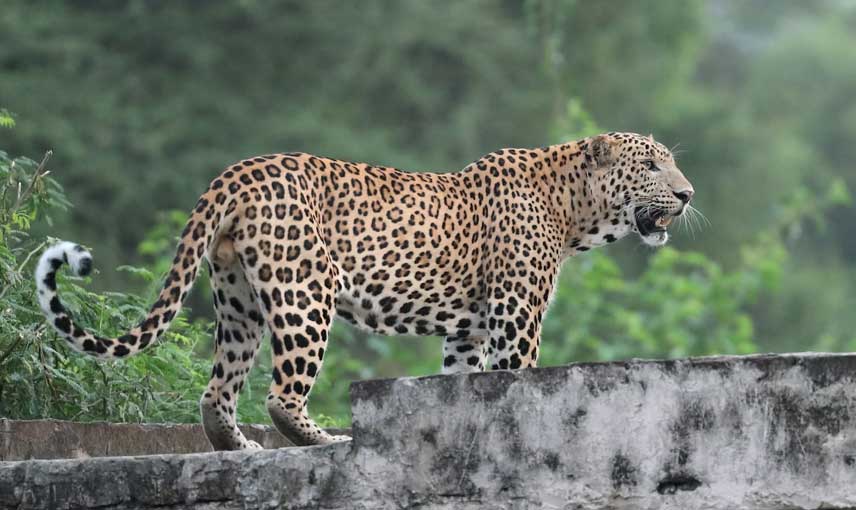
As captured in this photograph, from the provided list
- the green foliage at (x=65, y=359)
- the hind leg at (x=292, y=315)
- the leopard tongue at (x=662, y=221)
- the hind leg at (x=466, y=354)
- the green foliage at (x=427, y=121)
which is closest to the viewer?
the hind leg at (x=292, y=315)

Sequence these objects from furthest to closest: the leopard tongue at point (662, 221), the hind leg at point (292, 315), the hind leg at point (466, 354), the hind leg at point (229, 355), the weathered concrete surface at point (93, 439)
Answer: the hind leg at point (466, 354), the leopard tongue at point (662, 221), the hind leg at point (229, 355), the weathered concrete surface at point (93, 439), the hind leg at point (292, 315)

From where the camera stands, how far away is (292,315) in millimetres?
7949

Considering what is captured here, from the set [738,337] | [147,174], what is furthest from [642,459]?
[147,174]

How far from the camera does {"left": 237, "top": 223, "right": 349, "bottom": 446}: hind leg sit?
26.1 ft

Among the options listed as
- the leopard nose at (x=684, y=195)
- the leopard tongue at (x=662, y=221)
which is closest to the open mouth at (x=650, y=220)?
the leopard tongue at (x=662, y=221)

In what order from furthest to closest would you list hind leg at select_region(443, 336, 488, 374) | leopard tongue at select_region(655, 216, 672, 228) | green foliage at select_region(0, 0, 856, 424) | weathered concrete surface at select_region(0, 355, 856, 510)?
green foliage at select_region(0, 0, 856, 424), hind leg at select_region(443, 336, 488, 374), leopard tongue at select_region(655, 216, 672, 228), weathered concrete surface at select_region(0, 355, 856, 510)

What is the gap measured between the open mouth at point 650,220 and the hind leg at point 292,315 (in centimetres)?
203

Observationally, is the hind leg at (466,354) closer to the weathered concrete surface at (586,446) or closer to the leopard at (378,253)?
the leopard at (378,253)

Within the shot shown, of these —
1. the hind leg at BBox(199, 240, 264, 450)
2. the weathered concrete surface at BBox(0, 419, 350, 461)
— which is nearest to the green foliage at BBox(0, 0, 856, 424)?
the weathered concrete surface at BBox(0, 419, 350, 461)

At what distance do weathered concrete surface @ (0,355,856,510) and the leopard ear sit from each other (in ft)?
8.69

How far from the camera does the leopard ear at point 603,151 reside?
9.27 m

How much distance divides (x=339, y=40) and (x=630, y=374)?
26.5 metres

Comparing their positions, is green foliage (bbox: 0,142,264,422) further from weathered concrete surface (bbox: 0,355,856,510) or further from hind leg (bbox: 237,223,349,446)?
weathered concrete surface (bbox: 0,355,856,510)

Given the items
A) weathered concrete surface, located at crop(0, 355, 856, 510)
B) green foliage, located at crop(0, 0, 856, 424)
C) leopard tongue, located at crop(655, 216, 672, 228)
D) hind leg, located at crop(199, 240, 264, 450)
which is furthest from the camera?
green foliage, located at crop(0, 0, 856, 424)
